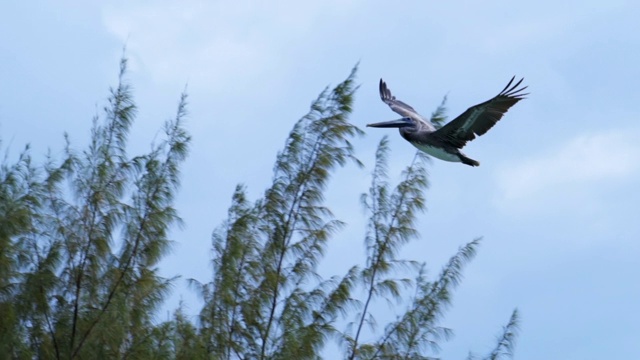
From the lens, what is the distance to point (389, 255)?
1950 centimetres

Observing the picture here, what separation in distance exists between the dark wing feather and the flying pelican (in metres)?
0.11

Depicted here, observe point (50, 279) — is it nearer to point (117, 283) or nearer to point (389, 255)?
point (117, 283)

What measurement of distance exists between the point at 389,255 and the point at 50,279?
317cm

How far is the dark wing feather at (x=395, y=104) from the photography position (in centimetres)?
1954

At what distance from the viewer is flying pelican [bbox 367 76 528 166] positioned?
56.4 feet

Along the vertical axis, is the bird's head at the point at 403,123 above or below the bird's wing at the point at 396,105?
below

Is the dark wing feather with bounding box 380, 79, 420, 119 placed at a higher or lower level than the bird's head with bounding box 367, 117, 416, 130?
higher

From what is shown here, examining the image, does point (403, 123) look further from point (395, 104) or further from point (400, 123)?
point (395, 104)

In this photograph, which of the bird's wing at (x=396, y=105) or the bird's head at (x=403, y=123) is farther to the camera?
the bird's wing at (x=396, y=105)

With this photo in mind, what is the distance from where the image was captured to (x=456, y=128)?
58.1 ft

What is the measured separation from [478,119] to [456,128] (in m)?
0.27

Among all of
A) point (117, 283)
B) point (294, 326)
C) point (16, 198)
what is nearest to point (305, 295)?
point (294, 326)

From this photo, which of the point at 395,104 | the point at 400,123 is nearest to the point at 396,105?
the point at 395,104

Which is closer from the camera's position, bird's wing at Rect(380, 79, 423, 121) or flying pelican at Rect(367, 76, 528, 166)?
flying pelican at Rect(367, 76, 528, 166)
